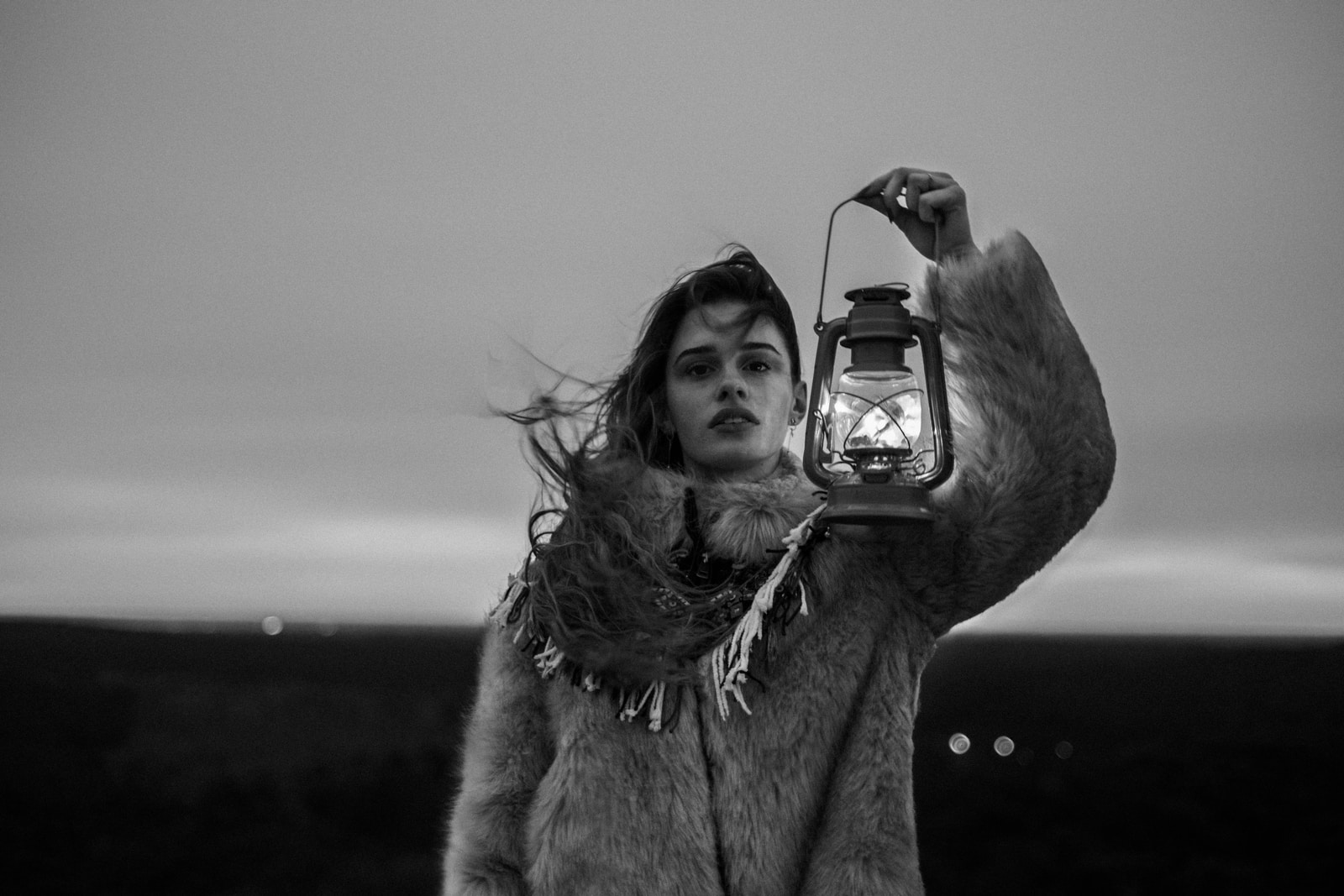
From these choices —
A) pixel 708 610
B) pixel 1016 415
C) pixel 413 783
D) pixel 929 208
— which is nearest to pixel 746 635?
pixel 708 610

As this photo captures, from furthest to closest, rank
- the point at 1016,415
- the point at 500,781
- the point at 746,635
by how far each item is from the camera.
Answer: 1. the point at 500,781
2. the point at 746,635
3. the point at 1016,415

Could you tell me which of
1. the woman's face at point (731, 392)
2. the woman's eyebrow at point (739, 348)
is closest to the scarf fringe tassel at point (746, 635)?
the woman's face at point (731, 392)

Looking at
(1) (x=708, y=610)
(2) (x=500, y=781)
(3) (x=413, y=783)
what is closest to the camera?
(1) (x=708, y=610)

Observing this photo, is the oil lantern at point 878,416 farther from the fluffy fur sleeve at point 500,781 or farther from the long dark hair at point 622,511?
the fluffy fur sleeve at point 500,781

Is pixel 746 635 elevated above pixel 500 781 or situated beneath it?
elevated above

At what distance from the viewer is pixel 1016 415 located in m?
2.33

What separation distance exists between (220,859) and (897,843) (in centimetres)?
1001

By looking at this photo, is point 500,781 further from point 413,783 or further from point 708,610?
point 413,783

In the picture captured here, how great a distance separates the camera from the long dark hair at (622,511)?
262 cm

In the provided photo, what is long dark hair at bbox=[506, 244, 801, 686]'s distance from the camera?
103 inches

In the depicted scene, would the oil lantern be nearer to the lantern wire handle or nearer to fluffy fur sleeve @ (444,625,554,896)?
the lantern wire handle

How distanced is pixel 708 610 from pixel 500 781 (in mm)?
603

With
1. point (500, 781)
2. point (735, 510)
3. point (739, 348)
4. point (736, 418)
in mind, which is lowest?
point (500, 781)

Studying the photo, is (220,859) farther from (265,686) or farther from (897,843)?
(897,843)
